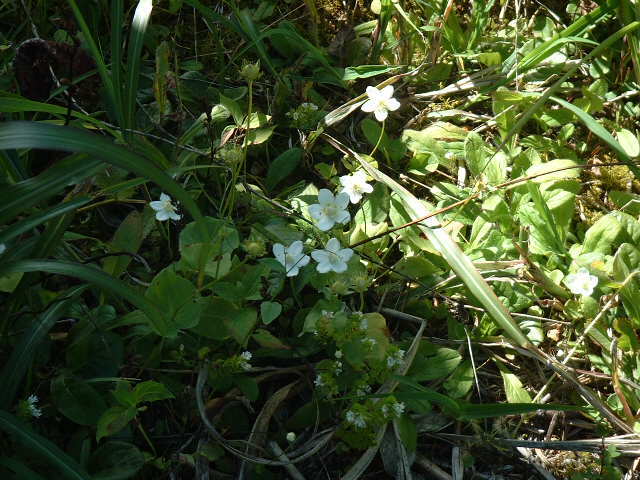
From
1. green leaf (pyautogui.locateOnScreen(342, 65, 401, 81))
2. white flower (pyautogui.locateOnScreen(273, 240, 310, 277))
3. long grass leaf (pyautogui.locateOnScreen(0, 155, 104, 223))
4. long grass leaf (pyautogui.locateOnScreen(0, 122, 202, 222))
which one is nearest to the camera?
long grass leaf (pyautogui.locateOnScreen(0, 122, 202, 222))

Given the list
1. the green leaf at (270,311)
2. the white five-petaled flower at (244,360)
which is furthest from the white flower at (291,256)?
the white five-petaled flower at (244,360)

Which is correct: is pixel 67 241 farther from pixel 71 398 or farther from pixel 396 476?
pixel 396 476

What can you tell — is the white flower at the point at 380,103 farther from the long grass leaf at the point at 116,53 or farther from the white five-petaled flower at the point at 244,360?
the white five-petaled flower at the point at 244,360

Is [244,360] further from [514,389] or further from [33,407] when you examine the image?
[514,389]

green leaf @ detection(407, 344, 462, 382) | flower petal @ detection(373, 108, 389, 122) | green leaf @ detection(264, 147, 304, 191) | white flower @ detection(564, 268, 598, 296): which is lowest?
green leaf @ detection(407, 344, 462, 382)

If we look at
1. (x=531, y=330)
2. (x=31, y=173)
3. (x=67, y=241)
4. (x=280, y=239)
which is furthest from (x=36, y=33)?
(x=531, y=330)

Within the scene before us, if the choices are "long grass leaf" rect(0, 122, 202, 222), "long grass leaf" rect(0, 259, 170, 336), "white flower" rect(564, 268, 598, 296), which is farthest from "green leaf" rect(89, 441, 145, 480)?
"white flower" rect(564, 268, 598, 296)

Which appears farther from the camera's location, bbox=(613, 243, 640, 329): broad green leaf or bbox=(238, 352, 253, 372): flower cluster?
bbox=(613, 243, 640, 329): broad green leaf

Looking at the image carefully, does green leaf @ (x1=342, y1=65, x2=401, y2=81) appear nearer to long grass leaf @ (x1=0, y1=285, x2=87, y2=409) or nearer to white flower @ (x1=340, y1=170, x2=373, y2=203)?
white flower @ (x1=340, y1=170, x2=373, y2=203)
